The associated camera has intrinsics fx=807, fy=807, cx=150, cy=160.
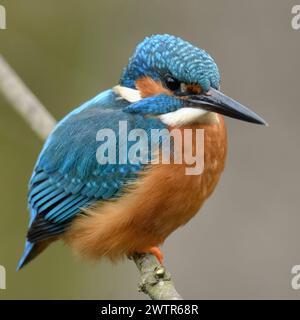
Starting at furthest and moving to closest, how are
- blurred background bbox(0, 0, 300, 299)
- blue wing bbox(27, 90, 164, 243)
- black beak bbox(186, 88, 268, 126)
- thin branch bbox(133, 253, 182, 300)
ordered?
blurred background bbox(0, 0, 300, 299), blue wing bbox(27, 90, 164, 243), black beak bbox(186, 88, 268, 126), thin branch bbox(133, 253, 182, 300)

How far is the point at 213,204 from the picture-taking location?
431 centimetres

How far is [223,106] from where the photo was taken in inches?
120

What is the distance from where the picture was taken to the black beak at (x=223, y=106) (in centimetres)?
306

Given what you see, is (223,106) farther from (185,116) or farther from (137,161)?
(137,161)

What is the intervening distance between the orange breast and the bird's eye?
17cm

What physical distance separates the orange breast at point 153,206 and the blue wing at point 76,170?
0.07 m

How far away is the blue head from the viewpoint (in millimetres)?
3082

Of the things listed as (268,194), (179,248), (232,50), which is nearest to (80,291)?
(179,248)

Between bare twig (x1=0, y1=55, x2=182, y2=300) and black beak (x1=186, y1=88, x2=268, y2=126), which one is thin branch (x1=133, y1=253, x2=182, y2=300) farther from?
black beak (x1=186, y1=88, x2=268, y2=126)

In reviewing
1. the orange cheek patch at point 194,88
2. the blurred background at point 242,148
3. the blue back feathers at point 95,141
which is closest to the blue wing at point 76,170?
the blue back feathers at point 95,141

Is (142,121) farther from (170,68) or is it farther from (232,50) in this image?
(232,50)

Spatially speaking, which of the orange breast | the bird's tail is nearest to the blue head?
the orange breast

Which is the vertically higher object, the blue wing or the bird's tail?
the blue wing

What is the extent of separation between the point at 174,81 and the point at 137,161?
37 centimetres
